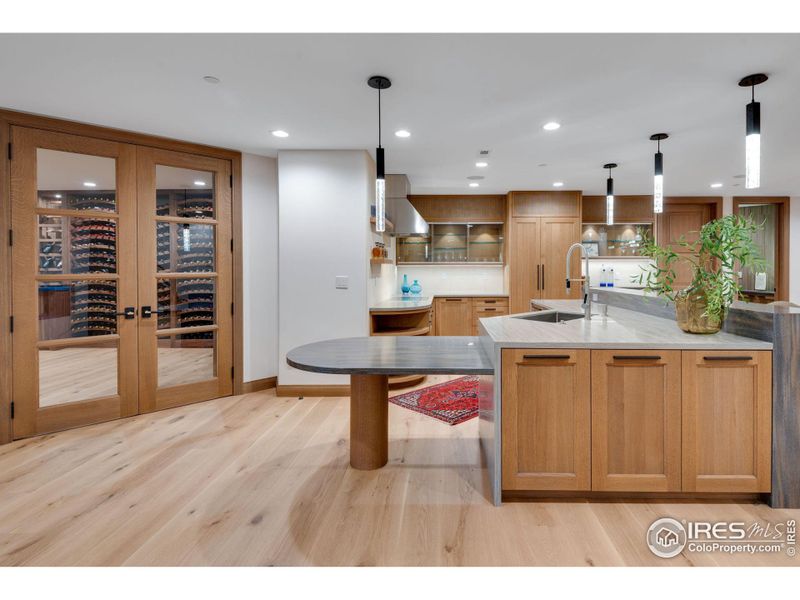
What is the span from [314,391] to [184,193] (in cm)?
234

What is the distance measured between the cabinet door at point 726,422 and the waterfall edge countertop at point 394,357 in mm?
1059

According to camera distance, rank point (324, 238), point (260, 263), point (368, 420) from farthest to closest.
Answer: point (260, 263), point (324, 238), point (368, 420)

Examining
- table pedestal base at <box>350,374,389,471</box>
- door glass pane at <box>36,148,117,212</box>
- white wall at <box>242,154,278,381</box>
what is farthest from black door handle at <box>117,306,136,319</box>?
table pedestal base at <box>350,374,389,471</box>

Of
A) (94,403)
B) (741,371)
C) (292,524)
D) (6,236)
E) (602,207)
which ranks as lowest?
(292,524)

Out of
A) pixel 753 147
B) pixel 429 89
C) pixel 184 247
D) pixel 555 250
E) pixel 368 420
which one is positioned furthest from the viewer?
pixel 555 250

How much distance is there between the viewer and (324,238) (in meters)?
4.23

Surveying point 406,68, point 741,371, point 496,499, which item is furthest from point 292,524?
point 406,68

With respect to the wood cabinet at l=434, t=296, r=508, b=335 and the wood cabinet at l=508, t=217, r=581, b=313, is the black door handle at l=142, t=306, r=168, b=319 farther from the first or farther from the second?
the wood cabinet at l=508, t=217, r=581, b=313

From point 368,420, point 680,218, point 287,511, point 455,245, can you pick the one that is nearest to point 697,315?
point 368,420

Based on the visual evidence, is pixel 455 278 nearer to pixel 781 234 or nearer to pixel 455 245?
pixel 455 245

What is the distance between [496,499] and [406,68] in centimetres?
256

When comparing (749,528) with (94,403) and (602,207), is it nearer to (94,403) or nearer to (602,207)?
(94,403)

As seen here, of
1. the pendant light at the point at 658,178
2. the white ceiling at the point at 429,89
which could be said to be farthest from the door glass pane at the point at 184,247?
the pendant light at the point at 658,178

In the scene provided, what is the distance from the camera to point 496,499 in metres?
2.22
